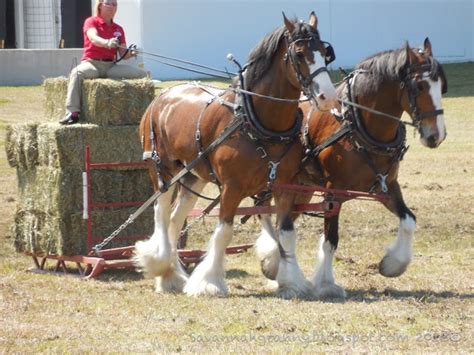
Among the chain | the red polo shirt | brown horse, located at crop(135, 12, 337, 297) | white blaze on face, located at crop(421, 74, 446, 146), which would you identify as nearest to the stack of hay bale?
the red polo shirt

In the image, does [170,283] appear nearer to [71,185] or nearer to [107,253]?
[107,253]

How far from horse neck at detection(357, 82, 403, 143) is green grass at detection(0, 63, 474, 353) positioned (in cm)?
121

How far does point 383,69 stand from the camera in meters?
8.46

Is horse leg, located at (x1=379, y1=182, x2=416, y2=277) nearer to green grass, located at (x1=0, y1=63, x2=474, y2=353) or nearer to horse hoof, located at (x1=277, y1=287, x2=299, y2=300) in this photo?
green grass, located at (x1=0, y1=63, x2=474, y2=353)

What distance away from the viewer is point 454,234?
11.6 m

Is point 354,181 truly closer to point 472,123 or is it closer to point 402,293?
point 402,293

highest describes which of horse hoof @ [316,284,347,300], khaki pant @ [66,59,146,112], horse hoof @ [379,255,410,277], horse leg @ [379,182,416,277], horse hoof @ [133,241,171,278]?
khaki pant @ [66,59,146,112]

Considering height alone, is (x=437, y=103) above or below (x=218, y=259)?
above

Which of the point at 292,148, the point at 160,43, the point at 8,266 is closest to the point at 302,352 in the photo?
the point at 292,148

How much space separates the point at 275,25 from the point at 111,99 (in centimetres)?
1885

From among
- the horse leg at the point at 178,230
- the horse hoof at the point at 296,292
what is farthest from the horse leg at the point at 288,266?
the horse leg at the point at 178,230

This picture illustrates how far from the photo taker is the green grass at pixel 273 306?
6.89 meters

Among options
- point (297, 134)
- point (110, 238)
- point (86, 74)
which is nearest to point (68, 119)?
point (86, 74)

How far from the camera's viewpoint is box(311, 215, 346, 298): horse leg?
27.9 ft
